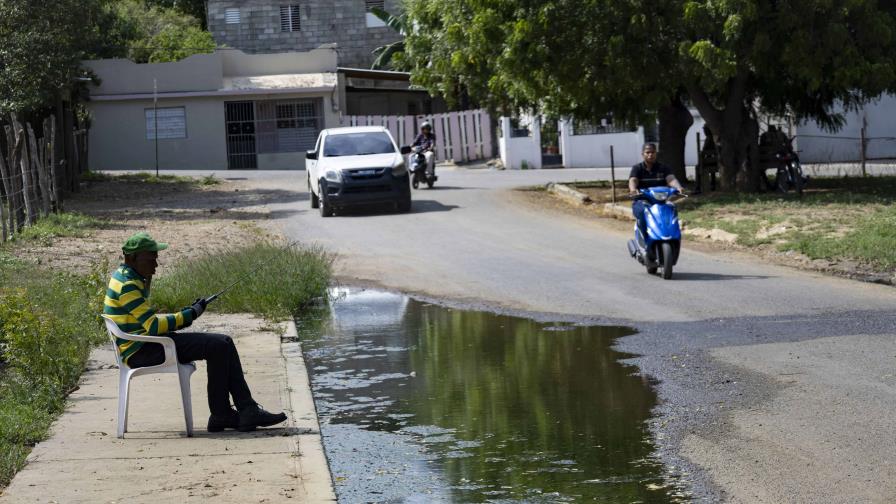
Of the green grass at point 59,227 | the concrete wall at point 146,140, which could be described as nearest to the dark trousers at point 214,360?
the green grass at point 59,227

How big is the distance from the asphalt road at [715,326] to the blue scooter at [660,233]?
0.29m

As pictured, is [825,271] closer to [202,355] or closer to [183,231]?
[202,355]

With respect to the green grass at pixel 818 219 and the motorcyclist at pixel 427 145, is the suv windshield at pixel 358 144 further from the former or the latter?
the green grass at pixel 818 219

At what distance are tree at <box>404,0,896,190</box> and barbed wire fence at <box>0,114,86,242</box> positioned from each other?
330 inches

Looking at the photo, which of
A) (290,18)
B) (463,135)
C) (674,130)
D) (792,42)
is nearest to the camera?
(792,42)

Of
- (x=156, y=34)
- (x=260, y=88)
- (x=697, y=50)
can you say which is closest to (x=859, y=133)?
(x=697, y=50)

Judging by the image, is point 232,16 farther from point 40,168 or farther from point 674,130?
point 40,168

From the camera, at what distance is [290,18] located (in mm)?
57938

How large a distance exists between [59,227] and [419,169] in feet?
36.0

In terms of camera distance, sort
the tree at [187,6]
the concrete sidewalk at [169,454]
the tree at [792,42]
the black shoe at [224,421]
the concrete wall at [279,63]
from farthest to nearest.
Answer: the tree at [187,6]
the concrete wall at [279,63]
the tree at [792,42]
the black shoe at [224,421]
the concrete sidewalk at [169,454]

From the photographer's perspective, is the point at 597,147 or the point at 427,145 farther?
the point at 597,147

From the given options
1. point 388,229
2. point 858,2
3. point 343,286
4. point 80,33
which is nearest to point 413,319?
point 343,286

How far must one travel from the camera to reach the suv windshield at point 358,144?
25562 millimetres

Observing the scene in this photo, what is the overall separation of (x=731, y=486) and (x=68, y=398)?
4890mm
